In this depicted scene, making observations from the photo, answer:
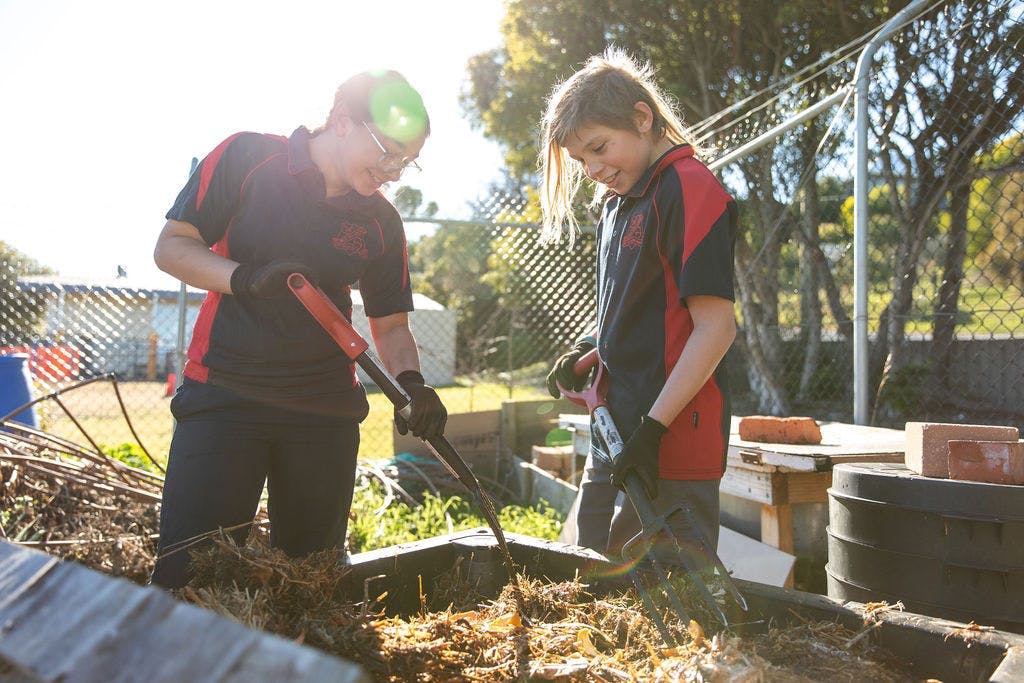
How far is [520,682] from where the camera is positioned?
120 cm

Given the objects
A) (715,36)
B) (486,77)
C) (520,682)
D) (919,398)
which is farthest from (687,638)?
(486,77)

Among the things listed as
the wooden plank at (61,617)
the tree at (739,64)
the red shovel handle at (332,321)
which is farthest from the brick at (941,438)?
the tree at (739,64)

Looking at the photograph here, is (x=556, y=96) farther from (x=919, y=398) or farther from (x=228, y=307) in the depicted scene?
(x=919, y=398)

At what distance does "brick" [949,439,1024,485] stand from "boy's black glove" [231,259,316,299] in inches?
62.7

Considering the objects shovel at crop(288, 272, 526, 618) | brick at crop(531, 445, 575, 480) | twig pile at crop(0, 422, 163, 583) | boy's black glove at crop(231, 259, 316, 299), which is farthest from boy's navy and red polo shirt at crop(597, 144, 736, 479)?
brick at crop(531, 445, 575, 480)

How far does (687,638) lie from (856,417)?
2525 millimetres

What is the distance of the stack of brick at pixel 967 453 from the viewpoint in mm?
1643

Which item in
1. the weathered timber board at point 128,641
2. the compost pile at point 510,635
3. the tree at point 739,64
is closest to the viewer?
the weathered timber board at point 128,641

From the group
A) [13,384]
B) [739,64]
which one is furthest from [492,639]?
[739,64]

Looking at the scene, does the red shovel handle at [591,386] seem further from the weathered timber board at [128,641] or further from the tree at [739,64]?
the tree at [739,64]

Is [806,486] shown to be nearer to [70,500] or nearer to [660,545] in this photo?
[660,545]

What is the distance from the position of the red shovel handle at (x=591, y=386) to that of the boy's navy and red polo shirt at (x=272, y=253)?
621 mm

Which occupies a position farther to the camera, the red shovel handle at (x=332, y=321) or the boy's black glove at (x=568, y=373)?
the boy's black glove at (x=568, y=373)

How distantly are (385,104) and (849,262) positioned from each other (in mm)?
7109
